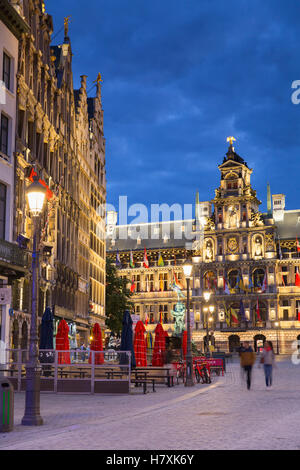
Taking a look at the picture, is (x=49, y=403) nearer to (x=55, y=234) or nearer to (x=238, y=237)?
(x=55, y=234)

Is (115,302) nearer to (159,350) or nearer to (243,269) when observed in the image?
(243,269)

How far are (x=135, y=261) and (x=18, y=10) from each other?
78327 mm

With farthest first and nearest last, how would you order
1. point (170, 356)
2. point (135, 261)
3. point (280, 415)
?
point (135, 261) → point (170, 356) → point (280, 415)

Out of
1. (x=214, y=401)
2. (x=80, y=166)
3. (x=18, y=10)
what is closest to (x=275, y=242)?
(x=80, y=166)

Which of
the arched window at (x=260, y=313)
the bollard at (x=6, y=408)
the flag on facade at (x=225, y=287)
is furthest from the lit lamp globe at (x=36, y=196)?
the arched window at (x=260, y=313)

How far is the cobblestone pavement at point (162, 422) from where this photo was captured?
11.4m

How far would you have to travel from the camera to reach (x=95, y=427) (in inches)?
548

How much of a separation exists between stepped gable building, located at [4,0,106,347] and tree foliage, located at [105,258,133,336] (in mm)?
11896

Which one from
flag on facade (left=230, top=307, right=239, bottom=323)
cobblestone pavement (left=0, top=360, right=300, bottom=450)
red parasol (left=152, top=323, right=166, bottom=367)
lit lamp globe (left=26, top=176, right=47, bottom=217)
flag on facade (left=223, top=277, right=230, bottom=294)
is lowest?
cobblestone pavement (left=0, top=360, right=300, bottom=450)

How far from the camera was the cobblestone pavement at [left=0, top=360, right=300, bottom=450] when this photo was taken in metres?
11.4

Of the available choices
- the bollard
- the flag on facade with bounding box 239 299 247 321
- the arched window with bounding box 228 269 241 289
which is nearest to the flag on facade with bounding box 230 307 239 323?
the flag on facade with bounding box 239 299 247 321

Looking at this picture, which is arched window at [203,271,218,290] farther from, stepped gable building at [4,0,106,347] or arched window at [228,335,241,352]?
stepped gable building at [4,0,106,347]

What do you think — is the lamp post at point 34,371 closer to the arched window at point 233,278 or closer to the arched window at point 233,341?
the arched window at point 233,341
